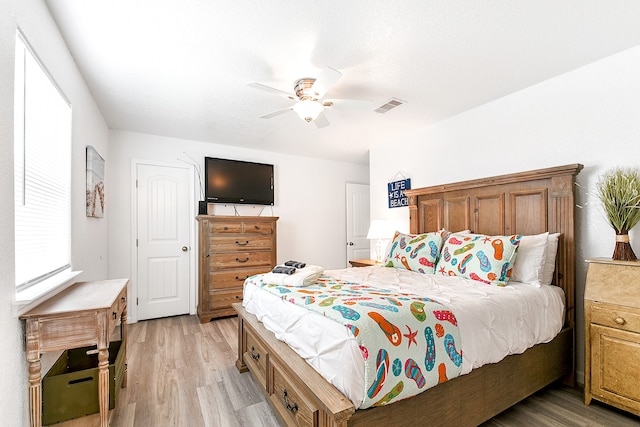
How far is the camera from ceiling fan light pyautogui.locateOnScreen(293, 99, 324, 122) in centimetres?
243

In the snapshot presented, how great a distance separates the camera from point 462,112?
3.29m

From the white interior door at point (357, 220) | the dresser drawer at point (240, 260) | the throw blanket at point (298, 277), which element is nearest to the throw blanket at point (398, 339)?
the throw blanket at point (298, 277)

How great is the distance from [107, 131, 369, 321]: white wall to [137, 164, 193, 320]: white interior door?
15 cm

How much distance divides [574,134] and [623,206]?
747 mm

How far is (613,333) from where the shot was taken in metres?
1.93

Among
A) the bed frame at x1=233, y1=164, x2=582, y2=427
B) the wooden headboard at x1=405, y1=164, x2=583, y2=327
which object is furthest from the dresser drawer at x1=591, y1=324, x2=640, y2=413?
the wooden headboard at x1=405, y1=164, x2=583, y2=327

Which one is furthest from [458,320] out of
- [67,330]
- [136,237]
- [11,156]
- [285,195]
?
[136,237]

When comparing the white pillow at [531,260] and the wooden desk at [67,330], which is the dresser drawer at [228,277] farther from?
the white pillow at [531,260]

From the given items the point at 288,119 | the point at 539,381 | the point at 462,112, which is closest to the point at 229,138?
the point at 288,119

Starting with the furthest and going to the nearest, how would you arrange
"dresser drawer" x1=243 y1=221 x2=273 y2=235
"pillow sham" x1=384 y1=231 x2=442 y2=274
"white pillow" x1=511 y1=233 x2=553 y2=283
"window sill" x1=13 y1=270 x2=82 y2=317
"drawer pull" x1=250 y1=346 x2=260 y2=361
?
"dresser drawer" x1=243 y1=221 x2=273 y2=235 → "pillow sham" x1=384 y1=231 x2=442 y2=274 → "white pillow" x1=511 y1=233 x2=553 y2=283 → "drawer pull" x1=250 y1=346 x2=260 y2=361 → "window sill" x1=13 y1=270 x2=82 y2=317

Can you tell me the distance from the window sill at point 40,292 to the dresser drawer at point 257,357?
1248mm

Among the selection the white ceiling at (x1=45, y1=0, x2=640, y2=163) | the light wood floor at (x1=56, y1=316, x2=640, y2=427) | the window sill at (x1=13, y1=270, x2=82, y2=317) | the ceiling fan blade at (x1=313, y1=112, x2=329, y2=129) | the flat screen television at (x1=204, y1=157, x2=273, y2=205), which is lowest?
the light wood floor at (x1=56, y1=316, x2=640, y2=427)

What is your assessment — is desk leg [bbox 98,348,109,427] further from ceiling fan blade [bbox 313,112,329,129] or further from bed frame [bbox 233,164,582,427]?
ceiling fan blade [bbox 313,112,329,129]

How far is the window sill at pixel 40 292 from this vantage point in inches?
54.2
